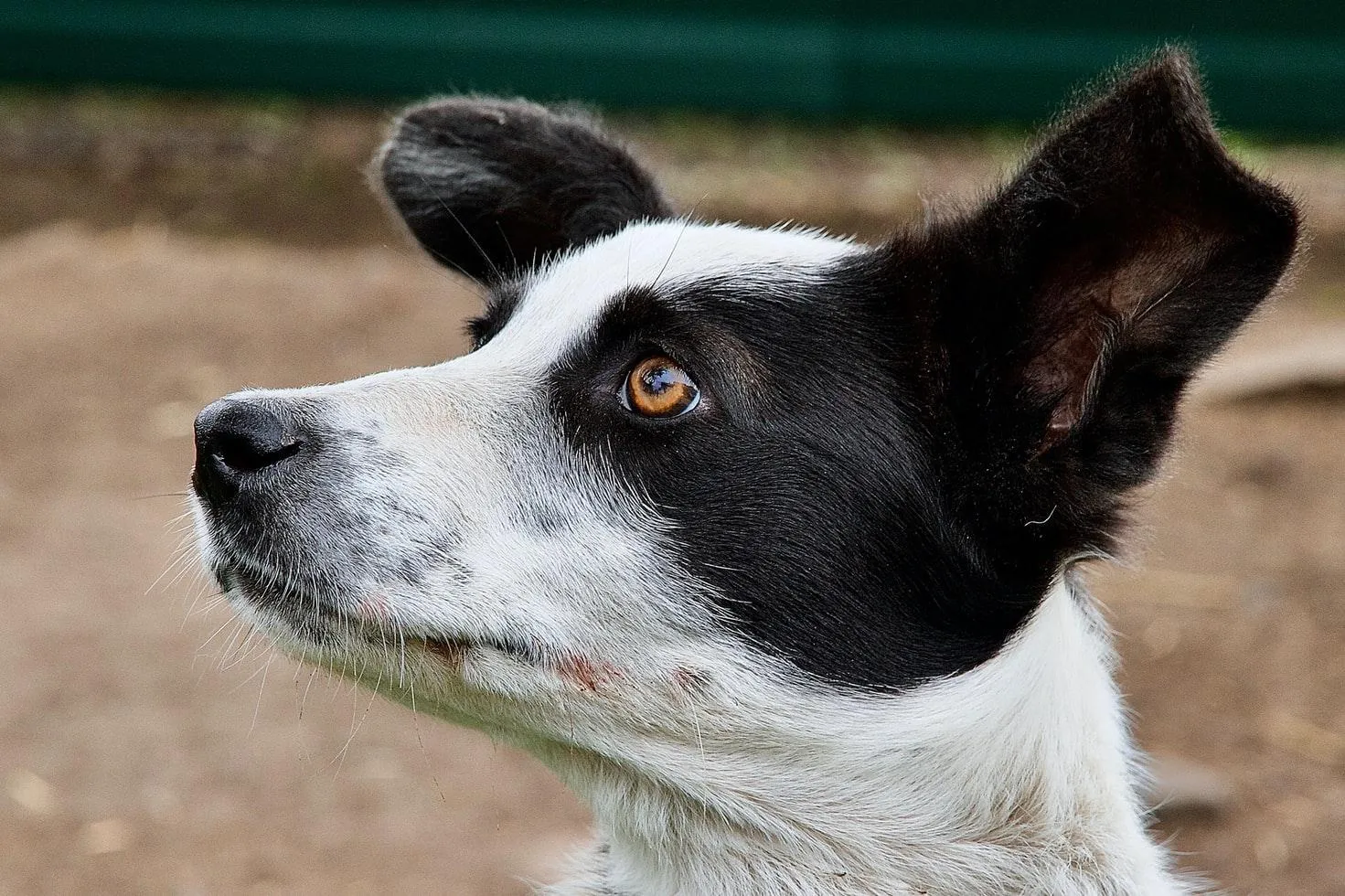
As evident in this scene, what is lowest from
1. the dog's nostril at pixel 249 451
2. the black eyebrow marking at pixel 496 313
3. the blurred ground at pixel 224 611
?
the blurred ground at pixel 224 611

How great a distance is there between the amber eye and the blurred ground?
78 centimetres

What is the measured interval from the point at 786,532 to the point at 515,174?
4.54 feet

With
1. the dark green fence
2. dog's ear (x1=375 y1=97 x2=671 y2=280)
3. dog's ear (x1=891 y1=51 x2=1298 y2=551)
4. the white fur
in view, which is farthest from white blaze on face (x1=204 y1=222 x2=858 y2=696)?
the dark green fence

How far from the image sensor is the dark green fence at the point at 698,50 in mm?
11164

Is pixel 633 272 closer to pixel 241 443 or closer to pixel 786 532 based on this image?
pixel 786 532

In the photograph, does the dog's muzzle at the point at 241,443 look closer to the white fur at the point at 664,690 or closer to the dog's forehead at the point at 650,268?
the white fur at the point at 664,690

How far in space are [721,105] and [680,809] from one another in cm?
903

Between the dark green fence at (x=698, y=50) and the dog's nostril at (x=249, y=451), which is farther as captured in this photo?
the dark green fence at (x=698, y=50)

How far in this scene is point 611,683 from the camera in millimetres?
2910

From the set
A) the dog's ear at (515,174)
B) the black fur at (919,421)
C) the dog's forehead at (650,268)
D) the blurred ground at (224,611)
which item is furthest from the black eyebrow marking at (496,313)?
the blurred ground at (224,611)

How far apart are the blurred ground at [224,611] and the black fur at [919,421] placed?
0.79ft

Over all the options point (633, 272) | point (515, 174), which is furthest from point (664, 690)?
point (515, 174)

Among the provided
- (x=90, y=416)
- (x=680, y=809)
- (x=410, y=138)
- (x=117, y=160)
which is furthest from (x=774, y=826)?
(x=117, y=160)

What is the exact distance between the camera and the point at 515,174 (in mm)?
3941
